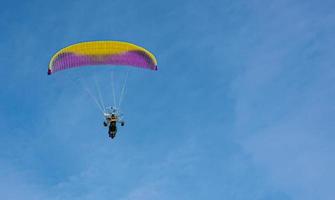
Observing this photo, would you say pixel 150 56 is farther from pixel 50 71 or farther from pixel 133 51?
pixel 50 71

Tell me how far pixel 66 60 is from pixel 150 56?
6.90 m

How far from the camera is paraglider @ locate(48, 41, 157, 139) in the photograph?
93.5 meters

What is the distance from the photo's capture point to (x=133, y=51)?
94812 millimetres

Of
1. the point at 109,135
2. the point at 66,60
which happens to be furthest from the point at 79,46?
the point at 109,135

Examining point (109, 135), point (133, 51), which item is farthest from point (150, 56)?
point (109, 135)

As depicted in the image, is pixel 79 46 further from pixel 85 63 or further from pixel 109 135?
pixel 109 135

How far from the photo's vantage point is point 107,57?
312 ft

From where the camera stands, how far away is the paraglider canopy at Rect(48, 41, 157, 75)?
307 ft

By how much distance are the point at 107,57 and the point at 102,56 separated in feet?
1.56

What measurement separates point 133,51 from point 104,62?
2.59 meters

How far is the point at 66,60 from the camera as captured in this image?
308ft

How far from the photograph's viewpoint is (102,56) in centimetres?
9488

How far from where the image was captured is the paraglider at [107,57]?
93.5 metres

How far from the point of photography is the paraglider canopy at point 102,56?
93438 mm
